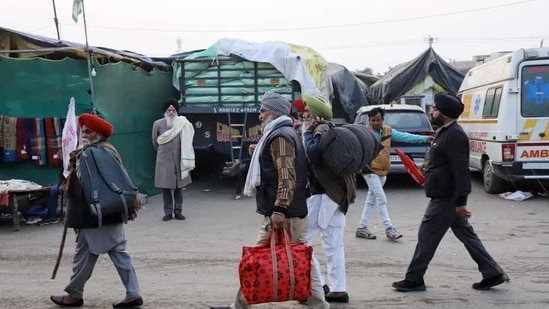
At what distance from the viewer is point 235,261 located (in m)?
6.52

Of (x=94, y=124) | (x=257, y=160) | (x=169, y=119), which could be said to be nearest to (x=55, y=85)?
(x=169, y=119)

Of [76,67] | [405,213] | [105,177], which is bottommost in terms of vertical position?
[405,213]

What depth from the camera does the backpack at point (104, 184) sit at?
470 centimetres

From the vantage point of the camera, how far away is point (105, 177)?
15.6 feet

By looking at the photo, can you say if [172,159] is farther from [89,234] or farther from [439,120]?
[439,120]

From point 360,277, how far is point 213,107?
19.8 ft

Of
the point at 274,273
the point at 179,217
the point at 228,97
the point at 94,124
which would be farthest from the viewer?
the point at 228,97

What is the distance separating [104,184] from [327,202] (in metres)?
Result: 1.79

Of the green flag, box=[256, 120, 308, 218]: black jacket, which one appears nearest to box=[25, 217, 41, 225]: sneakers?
the green flag

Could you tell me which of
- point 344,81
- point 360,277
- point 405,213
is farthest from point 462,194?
point 344,81

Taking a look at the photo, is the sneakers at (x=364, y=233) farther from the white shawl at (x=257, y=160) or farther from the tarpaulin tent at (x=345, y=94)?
the tarpaulin tent at (x=345, y=94)

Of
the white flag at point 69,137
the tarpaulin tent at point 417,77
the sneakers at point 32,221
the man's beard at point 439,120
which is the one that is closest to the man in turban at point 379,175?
the man's beard at point 439,120

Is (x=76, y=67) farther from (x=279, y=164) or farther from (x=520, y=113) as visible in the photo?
(x=520, y=113)

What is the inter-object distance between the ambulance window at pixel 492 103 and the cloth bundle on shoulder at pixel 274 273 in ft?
24.8
